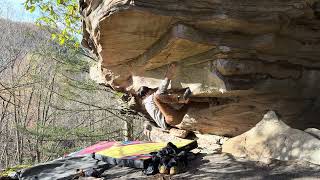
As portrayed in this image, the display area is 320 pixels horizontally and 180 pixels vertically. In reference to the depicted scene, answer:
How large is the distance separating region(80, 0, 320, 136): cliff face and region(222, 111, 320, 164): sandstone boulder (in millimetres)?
960

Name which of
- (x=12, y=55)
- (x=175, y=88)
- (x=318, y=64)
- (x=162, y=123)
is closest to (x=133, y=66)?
(x=175, y=88)

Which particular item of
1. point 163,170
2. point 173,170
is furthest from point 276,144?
point 163,170

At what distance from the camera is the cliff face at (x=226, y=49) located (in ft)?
17.5

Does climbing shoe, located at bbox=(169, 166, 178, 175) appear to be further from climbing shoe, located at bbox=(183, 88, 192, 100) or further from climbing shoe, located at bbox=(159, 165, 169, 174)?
climbing shoe, located at bbox=(183, 88, 192, 100)

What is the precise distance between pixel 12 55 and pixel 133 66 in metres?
18.7

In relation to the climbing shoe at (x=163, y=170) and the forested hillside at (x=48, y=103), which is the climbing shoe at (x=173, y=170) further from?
the forested hillside at (x=48, y=103)

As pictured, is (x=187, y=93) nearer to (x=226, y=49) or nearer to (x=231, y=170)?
(x=226, y=49)

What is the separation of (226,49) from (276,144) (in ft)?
5.18

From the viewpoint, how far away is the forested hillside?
48.6ft

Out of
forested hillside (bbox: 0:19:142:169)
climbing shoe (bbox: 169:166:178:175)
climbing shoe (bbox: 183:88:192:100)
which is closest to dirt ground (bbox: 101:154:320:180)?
climbing shoe (bbox: 169:166:178:175)

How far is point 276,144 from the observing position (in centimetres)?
472

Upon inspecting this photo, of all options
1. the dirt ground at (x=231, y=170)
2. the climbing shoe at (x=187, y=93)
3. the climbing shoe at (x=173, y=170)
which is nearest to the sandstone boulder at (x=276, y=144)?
the dirt ground at (x=231, y=170)

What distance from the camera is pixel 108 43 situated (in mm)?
5965

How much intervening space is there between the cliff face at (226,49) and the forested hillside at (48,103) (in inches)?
204
